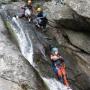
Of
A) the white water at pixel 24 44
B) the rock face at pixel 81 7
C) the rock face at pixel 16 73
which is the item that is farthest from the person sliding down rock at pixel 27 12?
the rock face at pixel 16 73

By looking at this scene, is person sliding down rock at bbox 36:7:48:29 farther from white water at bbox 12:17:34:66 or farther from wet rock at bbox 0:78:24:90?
wet rock at bbox 0:78:24:90

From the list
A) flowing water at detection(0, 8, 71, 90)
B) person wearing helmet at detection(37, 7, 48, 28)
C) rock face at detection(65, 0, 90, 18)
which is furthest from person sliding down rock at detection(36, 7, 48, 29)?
rock face at detection(65, 0, 90, 18)

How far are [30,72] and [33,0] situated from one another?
490 inches

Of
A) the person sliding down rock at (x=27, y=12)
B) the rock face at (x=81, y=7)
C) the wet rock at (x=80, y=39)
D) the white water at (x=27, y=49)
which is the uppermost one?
the rock face at (x=81, y=7)

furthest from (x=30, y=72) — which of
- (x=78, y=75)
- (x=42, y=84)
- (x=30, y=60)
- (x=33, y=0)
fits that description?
(x=33, y=0)

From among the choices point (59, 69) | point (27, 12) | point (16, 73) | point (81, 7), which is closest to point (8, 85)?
point (16, 73)

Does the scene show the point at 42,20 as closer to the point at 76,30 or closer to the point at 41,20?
the point at 41,20

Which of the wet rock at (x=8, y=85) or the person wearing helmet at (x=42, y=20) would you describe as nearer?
the wet rock at (x=8, y=85)

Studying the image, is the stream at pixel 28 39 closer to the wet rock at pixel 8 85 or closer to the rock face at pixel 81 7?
the wet rock at pixel 8 85

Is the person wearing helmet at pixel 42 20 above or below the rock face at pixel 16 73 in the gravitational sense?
below

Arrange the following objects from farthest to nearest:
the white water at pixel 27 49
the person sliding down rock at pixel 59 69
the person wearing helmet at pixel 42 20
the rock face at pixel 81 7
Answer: the person wearing helmet at pixel 42 20 < the rock face at pixel 81 7 < the person sliding down rock at pixel 59 69 < the white water at pixel 27 49

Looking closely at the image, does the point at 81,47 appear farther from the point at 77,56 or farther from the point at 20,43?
the point at 20,43

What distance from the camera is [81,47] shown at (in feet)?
70.1

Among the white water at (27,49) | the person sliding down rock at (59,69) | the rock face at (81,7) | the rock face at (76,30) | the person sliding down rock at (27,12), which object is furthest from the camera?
the person sliding down rock at (27,12)
